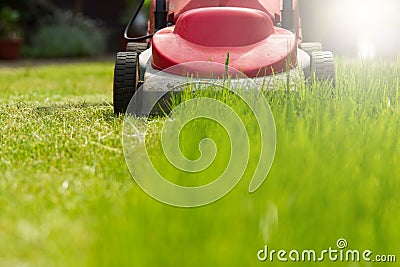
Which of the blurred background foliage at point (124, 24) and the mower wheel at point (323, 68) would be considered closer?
the mower wheel at point (323, 68)

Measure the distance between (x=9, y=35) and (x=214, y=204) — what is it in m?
11.7

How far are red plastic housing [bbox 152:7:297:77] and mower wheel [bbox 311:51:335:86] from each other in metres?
0.11

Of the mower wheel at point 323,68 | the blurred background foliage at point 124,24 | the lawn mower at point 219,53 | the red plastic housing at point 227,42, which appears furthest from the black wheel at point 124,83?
the blurred background foliage at point 124,24

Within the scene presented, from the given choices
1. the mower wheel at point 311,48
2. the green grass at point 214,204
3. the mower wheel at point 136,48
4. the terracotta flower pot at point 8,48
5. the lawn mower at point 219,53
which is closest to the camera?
the green grass at point 214,204

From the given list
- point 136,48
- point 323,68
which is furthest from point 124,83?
point 323,68

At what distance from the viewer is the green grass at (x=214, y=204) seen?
1641 millimetres

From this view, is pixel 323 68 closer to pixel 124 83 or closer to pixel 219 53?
pixel 219 53

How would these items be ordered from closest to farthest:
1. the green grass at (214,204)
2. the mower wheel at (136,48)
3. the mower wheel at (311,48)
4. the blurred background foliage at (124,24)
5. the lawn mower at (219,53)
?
the green grass at (214,204) < the lawn mower at (219,53) < the mower wheel at (311,48) < the mower wheel at (136,48) < the blurred background foliage at (124,24)

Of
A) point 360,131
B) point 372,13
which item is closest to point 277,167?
point 360,131

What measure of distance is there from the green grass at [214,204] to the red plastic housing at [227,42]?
477 millimetres

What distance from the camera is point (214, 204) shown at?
6.39 feet

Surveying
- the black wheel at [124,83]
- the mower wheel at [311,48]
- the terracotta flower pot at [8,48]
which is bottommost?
the terracotta flower pot at [8,48]

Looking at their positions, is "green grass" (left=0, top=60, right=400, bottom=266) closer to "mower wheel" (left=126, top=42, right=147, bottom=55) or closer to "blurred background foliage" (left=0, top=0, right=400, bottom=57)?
"mower wheel" (left=126, top=42, right=147, bottom=55)

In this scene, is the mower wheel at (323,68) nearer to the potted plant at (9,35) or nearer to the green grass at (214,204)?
the green grass at (214,204)
